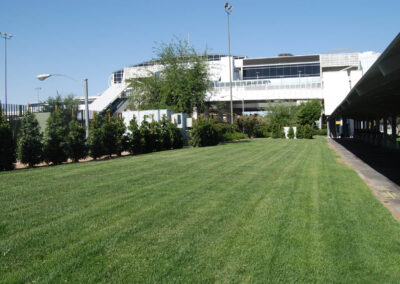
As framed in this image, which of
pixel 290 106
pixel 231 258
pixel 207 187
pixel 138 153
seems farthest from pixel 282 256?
pixel 290 106

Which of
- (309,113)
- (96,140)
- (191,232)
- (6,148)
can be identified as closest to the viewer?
(191,232)

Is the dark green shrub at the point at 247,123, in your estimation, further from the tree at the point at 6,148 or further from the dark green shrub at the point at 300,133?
the tree at the point at 6,148

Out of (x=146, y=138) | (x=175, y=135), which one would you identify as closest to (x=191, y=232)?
(x=146, y=138)

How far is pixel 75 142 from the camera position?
1641 cm

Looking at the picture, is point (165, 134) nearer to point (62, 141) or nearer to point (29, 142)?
point (62, 141)

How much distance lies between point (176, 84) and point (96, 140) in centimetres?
1624

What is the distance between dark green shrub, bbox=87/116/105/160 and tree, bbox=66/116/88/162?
2.15ft

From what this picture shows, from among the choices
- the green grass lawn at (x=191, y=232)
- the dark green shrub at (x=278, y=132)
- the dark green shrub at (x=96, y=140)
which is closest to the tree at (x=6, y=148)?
the dark green shrub at (x=96, y=140)

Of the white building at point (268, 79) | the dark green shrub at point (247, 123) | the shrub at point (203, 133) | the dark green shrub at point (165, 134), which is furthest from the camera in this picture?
the white building at point (268, 79)

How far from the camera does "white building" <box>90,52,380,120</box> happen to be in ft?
233

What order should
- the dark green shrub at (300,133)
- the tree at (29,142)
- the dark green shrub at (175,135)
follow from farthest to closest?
the dark green shrub at (300,133) < the dark green shrub at (175,135) < the tree at (29,142)

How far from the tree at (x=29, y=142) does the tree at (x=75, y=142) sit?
49.6 inches

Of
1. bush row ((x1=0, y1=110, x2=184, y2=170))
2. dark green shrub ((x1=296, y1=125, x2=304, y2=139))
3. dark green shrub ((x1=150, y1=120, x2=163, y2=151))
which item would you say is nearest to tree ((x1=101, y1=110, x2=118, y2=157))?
bush row ((x1=0, y1=110, x2=184, y2=170))

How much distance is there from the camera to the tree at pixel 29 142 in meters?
14.9
